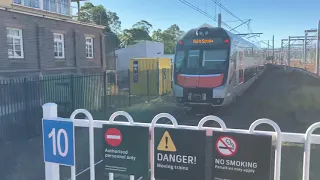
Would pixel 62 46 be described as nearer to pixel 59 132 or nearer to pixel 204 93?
pixel 204 93

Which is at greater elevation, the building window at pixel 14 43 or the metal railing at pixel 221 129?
the building window at pixel 14 43

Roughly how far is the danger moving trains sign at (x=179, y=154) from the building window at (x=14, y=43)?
56.5 feet

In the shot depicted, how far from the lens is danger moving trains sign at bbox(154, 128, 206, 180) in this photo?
2.68 metres

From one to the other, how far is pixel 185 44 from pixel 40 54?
11650 mm

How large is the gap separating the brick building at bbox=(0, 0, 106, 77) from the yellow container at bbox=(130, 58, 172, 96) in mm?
6110

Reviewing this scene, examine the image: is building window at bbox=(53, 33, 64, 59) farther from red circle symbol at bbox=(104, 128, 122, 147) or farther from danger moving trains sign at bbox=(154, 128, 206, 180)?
danger moving trains sign at bbox=(154, 128, 206, 180)

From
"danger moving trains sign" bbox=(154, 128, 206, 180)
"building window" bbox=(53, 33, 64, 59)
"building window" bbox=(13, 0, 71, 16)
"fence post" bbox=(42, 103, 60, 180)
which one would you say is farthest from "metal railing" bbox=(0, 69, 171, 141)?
"building window" bbox=(13, 0, 71, 16)

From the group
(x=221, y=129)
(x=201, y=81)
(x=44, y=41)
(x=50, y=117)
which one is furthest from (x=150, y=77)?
(x=221, y=129)

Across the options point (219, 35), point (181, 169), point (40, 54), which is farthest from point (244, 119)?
point (40, 54)

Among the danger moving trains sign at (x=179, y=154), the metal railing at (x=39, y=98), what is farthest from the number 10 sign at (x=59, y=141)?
the metal railing at (x=39, y=98)

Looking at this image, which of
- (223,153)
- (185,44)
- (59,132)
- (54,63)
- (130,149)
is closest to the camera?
(223,153)

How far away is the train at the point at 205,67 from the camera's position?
11648mm

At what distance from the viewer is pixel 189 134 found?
8.84 feet

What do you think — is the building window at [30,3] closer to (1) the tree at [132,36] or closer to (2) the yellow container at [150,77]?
(2) the yellow container at [150,77]
